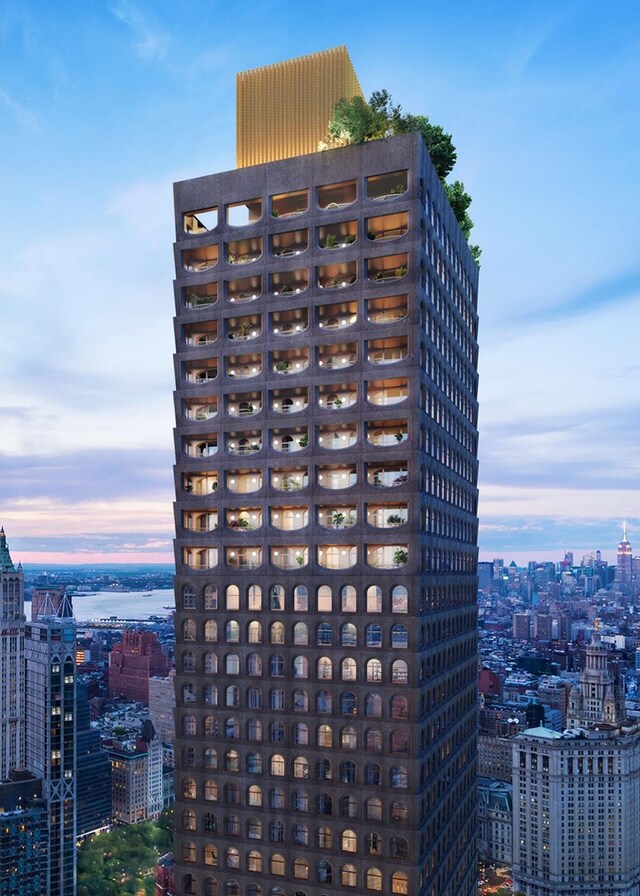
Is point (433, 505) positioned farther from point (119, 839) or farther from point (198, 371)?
point (119, 839)

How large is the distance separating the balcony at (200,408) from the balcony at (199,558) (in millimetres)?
8159

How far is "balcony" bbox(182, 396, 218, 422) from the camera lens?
166 ft

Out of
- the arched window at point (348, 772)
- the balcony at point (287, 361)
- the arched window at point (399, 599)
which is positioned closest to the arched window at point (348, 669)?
the arched window at point (399, 599)

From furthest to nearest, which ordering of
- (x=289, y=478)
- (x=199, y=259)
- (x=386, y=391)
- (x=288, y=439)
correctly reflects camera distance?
(x=199, y=259), (x=288, y=439), (x=289, y=478), (x=386, y=391)

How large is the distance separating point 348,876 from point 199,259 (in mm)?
37479

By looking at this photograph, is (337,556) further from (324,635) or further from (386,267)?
(386,267)

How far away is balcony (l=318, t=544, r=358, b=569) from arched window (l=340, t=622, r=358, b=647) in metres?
3.28

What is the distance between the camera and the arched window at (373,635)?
44281mm

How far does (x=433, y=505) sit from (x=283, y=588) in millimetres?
10371

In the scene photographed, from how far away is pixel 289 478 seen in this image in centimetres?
4797

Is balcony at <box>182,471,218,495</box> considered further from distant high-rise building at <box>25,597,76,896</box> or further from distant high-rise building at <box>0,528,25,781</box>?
distant high-rise building at <box>0,528,25,781</box>

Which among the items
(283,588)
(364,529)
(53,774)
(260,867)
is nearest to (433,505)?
(364,529)

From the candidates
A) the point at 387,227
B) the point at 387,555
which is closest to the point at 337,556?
the point at 387,555

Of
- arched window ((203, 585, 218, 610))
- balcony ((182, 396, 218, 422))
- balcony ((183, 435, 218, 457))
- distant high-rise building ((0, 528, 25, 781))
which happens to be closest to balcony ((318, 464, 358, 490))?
balcony ((183, 435, 218, 457))
